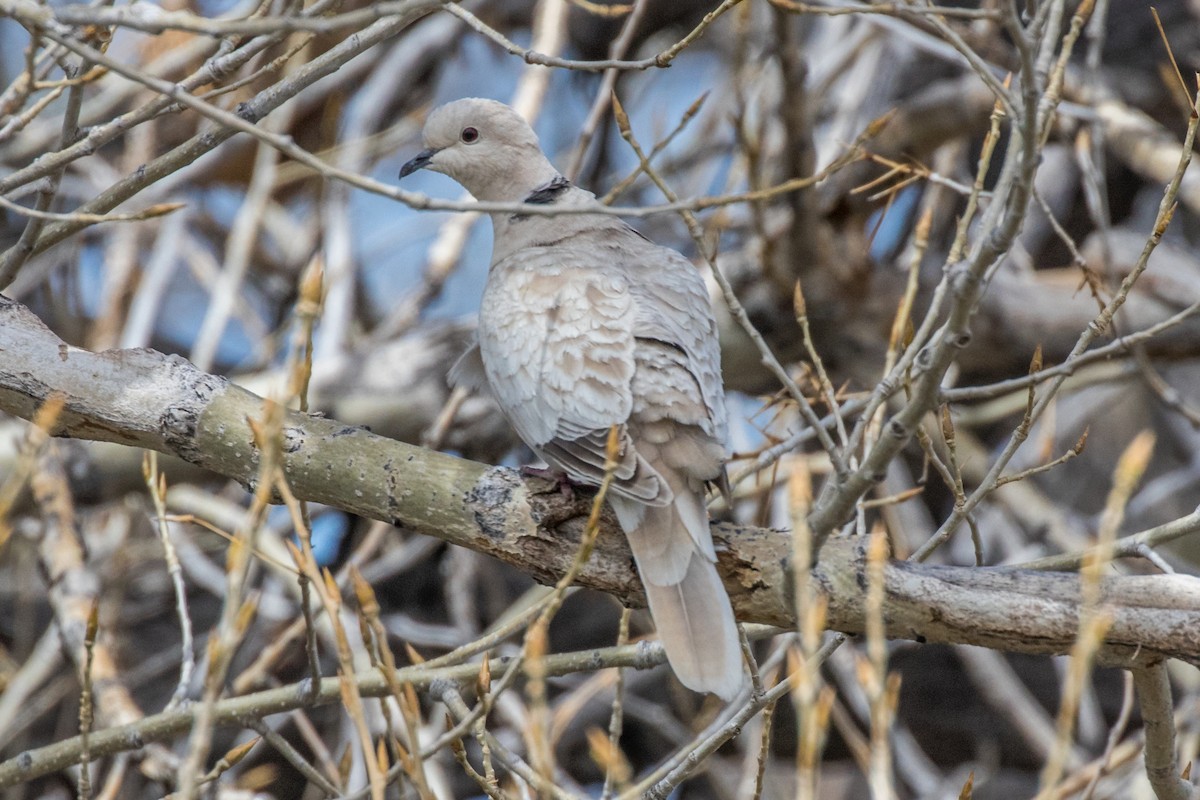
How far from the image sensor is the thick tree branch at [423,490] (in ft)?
7.07

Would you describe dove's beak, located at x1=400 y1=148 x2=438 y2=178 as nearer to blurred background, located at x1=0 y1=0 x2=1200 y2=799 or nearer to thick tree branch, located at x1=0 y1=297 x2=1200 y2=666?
blurred background, located at x1=0 y1=0 x2=1200 y2=799

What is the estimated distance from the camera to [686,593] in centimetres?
222

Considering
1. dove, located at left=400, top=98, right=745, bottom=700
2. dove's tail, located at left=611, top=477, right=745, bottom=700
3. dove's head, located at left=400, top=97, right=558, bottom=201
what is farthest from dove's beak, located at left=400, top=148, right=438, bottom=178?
dove's tail, located at left=611, top=477, right=745, bottom=700

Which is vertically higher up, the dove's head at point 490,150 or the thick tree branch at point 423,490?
the dove's head at point 490,150

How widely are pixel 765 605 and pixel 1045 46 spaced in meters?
1.13

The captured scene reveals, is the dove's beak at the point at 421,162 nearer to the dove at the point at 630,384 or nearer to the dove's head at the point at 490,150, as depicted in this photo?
the dove's head at the point at 490,150

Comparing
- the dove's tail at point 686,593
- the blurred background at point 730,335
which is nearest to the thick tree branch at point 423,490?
the dove's tail at point 686,593

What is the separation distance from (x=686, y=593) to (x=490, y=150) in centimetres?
186

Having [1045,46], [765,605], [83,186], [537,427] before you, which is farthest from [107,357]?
[83,186]

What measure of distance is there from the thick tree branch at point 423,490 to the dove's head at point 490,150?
143 centimetres

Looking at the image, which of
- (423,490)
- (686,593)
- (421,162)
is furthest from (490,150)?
(686,593)

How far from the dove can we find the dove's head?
24cm

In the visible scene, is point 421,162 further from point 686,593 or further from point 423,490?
point 686,593

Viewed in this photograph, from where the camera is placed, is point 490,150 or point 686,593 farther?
point 490,150
